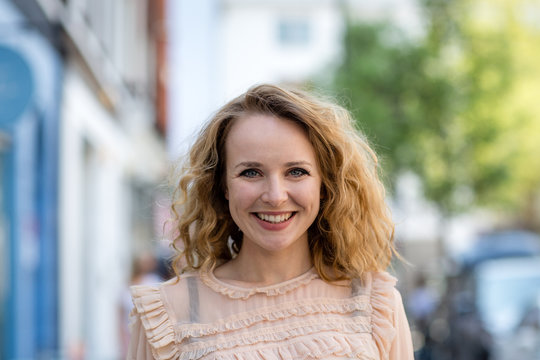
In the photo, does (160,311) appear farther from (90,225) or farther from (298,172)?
(90,225)

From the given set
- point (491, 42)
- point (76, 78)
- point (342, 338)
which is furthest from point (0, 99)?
point (491, 42)

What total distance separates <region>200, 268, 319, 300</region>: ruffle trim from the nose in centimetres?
30

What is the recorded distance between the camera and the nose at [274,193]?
249 cm

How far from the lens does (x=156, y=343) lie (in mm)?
2561

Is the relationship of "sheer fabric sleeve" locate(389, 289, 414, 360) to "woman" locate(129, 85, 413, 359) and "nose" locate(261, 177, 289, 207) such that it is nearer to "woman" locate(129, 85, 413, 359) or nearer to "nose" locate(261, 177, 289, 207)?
"woman" locate(129, 85, 413, 359)

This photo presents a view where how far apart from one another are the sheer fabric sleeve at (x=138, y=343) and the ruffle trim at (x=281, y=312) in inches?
5.5

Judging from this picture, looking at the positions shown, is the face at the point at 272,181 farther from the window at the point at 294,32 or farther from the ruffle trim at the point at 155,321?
the window at the point at 294,32

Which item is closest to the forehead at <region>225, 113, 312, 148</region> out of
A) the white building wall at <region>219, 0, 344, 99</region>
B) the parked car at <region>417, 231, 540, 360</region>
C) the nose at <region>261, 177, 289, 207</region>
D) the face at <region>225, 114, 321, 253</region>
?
the face at <region>225, 114, 321, 253</region>

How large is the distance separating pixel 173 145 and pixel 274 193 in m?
5.83

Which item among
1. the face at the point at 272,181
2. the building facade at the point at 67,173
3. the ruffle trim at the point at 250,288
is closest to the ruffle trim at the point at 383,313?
the ruffle trim at the point at 250,288

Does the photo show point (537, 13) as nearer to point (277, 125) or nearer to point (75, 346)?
point (75, 346)

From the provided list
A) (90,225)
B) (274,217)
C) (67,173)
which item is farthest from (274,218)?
(90,225)

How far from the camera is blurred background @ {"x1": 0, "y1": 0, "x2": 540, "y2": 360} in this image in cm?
920

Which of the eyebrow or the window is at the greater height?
the window
